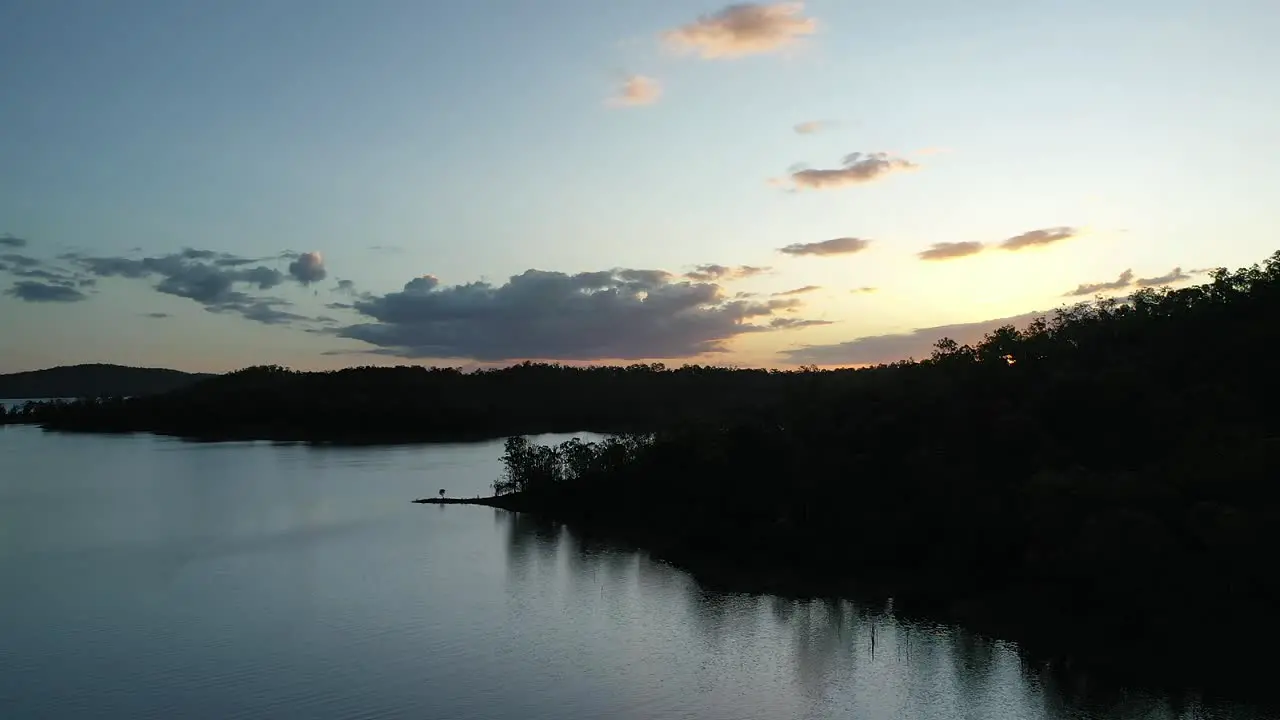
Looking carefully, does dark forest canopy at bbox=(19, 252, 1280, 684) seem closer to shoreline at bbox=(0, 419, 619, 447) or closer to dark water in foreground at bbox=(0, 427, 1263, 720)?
dark water in foreground at bbox=(0, 427, 1263, 720)

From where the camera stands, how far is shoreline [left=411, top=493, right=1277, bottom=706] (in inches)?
1473

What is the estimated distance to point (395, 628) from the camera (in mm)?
46688

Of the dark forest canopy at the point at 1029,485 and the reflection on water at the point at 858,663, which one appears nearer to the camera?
the reflection on water at the point at 858,663

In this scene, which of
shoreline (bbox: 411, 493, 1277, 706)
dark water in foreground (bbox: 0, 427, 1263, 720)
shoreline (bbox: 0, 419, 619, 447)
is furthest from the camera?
shoreline (bbox: 0, 419, 619, 447)

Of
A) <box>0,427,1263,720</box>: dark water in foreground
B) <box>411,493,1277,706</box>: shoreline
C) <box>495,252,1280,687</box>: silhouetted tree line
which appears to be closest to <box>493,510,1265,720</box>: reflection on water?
<box>0,427,1263,720</box>: dark water in foreground

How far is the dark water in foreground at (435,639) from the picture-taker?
116ft

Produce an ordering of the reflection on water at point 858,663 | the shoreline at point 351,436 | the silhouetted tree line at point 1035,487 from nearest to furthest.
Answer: the reflection on water at point 858,663 → the silhouetted tree line at point 1035,487 → the shoreline at point 351,436

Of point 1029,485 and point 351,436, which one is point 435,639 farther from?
point 351,436

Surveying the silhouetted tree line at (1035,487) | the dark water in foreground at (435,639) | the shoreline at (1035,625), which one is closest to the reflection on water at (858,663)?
the dark water in foreground at (435,639)

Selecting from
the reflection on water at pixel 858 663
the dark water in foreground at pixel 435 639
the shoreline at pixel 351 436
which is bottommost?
the reflection on water at pixel 858 663

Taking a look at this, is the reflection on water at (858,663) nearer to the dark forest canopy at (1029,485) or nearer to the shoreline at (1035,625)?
the shoreline at (1035,625)

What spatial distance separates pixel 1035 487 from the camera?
51375mm

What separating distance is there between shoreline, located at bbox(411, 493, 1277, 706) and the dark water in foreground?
6.37 feet

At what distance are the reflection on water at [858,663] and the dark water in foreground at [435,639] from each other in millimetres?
137
